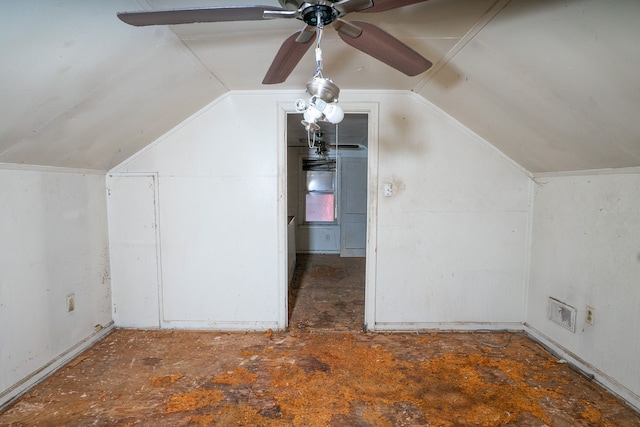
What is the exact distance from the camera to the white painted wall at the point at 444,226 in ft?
8.33

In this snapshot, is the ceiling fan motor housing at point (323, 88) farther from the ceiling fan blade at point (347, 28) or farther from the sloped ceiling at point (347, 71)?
the sloped ceiling at point (347, 71)

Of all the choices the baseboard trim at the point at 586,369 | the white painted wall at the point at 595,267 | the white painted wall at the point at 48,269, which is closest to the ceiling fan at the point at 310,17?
the white painted wall at the point at 48,269

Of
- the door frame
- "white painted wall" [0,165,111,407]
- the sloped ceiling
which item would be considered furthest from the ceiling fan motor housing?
"white painted wall" [0,165,111,407]

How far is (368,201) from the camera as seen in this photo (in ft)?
8.48

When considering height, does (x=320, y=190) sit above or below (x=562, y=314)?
above

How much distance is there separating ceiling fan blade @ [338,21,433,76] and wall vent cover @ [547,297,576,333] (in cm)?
222

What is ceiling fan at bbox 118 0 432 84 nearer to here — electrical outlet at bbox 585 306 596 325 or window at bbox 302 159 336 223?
electrical outlet at bbox 585 306 596 325

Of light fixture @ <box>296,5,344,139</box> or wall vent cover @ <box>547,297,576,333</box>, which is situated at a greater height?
light fixture @ <box>296,5,344,139</box>

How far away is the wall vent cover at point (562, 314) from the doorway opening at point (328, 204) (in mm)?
2214

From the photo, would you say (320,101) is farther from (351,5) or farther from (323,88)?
(351,5)

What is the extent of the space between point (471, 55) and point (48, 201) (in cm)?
305

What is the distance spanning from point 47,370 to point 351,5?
2938mm

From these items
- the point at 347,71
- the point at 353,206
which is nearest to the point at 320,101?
the point at 347,71

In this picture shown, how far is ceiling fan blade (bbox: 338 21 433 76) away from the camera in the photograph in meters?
1.11
